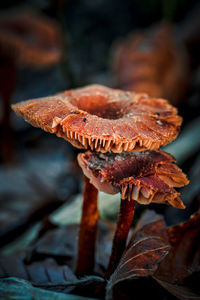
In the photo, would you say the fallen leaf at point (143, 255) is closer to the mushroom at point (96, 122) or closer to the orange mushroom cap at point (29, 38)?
the mushroom at point (96, 122)

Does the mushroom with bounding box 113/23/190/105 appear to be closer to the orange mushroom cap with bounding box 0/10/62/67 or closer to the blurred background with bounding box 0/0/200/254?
the blurred background with bounding box 0/0/200/254

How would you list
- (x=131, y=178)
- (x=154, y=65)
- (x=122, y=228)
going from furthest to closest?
(x=154, y=65) < (x=122, y=228) < (x=131, y=178)

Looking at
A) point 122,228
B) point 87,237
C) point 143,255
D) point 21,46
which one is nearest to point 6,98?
point 21,46

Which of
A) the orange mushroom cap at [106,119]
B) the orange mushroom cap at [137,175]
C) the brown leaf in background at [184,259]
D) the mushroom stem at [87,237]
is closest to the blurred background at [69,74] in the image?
the brown leaf in background at [184,259]

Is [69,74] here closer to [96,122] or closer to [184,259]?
[96,122]

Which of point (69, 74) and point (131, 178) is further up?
point (131, 178)

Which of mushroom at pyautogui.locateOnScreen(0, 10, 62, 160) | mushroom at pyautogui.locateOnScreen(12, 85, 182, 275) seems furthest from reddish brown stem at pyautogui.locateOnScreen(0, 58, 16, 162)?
mushroom at pyautogui.locateOnScreen(12, 85, 182, 275)
